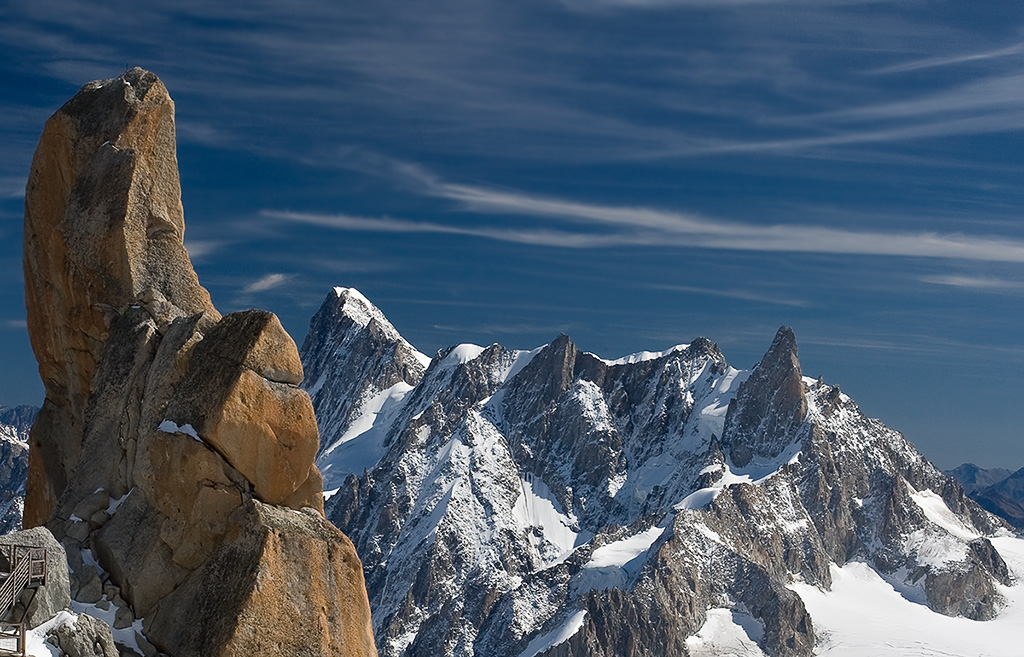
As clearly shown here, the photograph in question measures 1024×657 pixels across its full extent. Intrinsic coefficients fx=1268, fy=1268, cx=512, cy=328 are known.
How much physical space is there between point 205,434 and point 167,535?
316 centimetres

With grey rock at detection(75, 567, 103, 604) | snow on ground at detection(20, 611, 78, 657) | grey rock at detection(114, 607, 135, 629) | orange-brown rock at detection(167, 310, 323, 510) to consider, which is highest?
orange-brown rock at detection(167, 310, 323, 510)

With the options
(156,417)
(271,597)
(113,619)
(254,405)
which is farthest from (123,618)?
(254,405)

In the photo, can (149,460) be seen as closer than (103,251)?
Yes

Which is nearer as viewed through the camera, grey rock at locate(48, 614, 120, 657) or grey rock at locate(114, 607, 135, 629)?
grey rock at locate(48, 614, 120, 657)

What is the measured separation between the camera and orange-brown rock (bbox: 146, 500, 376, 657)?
33.5m

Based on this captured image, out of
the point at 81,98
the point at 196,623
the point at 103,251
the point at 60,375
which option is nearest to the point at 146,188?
the point at 103,251

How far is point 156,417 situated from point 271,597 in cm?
721

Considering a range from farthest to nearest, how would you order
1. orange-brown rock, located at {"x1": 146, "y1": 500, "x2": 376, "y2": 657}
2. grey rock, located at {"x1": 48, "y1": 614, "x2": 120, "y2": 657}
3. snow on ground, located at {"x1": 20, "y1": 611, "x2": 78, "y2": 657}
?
orange-brown rock, located at {"x1": 146, "y1": 500, "x2": 376, "y2": 657} < grey rock, located at {"x1": 48, "y1": 614, "x2": 120, "y2": 657} < snow on ground, located at {"x1": 20, "y1": 611, "x2": 78, "y2": 657}

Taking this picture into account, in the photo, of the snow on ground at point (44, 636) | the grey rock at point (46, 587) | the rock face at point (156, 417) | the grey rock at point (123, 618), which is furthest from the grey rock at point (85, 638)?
the rock face at point (156, 417)

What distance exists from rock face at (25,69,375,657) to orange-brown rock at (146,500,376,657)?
53 millimetres

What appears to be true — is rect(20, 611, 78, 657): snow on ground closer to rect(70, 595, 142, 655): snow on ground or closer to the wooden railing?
the wooden railing

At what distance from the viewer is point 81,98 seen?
45.0m

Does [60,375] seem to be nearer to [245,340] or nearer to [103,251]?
[103,251]

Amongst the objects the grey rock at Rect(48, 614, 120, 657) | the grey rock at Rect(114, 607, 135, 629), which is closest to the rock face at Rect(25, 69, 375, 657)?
the grey rock at Rect(114, 607, 135, 629)
